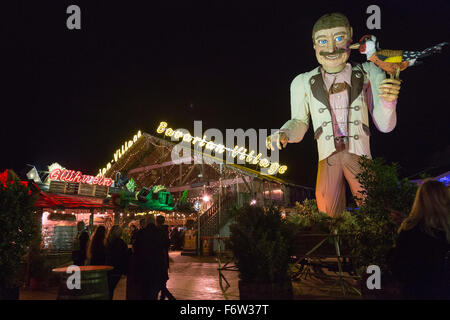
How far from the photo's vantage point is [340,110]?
9117 millimetres

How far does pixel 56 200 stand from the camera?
13781mm

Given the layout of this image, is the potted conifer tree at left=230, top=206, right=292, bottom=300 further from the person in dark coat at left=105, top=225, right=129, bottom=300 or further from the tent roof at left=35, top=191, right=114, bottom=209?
the tent roof at left=35, top=191, right=114, bottom=209

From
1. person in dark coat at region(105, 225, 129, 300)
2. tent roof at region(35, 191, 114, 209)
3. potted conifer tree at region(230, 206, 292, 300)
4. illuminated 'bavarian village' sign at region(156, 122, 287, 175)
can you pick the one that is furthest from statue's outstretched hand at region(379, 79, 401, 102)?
illuminated 'bavarian village' sign at region(156, 122, 287, 175)

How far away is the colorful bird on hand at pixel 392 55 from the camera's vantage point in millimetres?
7715

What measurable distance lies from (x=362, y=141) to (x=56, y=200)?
39.5ft

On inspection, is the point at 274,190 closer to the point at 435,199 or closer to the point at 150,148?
the point at 150,148

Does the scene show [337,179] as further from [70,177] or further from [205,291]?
[70,177]

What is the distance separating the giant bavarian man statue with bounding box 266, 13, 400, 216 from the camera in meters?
8.85

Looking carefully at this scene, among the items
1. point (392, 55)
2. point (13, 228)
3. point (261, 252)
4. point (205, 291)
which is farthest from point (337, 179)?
point (13, 228)

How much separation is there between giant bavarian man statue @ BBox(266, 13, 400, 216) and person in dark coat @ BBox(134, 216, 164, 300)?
192 inches

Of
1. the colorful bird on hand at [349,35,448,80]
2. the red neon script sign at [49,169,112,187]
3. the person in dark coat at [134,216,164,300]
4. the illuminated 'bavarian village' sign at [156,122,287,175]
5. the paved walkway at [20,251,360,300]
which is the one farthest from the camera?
the illuminated 'bavarian village' sign at [156,122,287,175]

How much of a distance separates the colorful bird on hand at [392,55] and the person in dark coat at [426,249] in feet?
20.4

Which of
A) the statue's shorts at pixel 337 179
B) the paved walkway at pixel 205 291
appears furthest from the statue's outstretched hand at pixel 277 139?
the paved walkway at pixel 205 291
